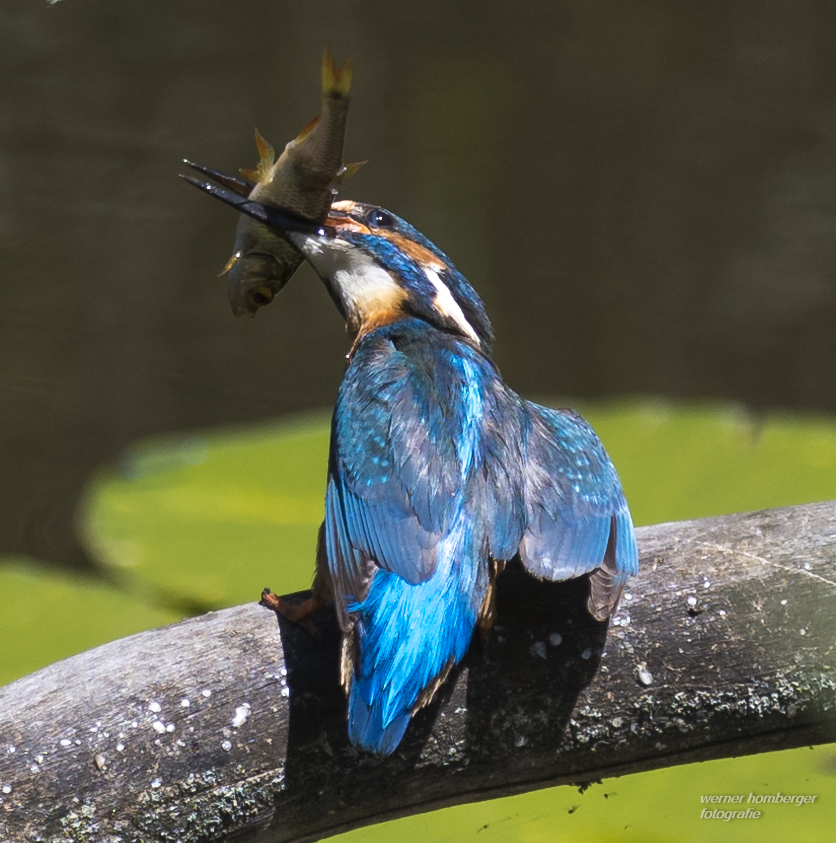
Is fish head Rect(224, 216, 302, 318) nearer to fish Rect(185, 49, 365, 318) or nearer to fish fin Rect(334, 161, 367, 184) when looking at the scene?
fish Rect(185, 49, 365, 318)

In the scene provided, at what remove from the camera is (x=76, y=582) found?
2068 millimetres

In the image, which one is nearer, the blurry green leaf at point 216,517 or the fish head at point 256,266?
the fish head at point 256,266

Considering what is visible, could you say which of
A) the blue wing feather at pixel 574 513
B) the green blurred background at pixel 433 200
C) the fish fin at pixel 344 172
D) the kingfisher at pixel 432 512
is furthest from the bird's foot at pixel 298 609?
the green blurred background at pixel 433 200

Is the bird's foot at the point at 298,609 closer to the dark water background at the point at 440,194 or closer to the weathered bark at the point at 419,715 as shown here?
the weathered bark at the point at 419,715

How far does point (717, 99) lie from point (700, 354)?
27.4 inches

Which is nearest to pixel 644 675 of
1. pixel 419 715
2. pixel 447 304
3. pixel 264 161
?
pixel 419 715

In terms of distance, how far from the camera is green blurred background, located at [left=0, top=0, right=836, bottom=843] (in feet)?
10.2

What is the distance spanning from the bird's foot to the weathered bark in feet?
0.05

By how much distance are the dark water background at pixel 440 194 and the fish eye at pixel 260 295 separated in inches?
62.1

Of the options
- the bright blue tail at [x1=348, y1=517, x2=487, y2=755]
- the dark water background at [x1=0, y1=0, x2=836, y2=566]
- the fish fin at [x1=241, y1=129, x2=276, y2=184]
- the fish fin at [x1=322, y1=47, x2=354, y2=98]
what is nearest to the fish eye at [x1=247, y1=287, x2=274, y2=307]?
the fish fin at [x1=241, y1=129, x2=276, y2=184]

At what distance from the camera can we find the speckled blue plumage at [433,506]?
108 cm

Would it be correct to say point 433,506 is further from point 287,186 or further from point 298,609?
point 287,186

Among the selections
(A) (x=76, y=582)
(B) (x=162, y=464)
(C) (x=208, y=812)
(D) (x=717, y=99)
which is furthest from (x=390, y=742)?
(D) (x=717, y=99)

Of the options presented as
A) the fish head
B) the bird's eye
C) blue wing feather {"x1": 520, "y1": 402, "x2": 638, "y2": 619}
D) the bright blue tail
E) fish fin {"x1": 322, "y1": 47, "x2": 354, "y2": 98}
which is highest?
fish fin {"x1": 322, "y1": 47, "x2": 354, "y2": 98}
